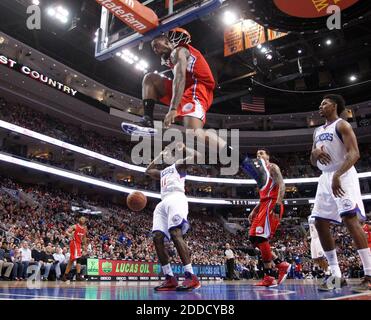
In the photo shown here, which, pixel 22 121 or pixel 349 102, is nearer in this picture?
pixel 22 121

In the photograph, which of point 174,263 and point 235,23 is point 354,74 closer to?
point 235,23

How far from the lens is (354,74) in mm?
28391

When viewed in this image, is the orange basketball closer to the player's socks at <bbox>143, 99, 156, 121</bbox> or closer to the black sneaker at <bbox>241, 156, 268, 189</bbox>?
the player's socks at <bbox>143, 99, 156, 121</bbox>

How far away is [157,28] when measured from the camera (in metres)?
5.93

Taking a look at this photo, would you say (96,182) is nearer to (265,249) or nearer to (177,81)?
(265,249)

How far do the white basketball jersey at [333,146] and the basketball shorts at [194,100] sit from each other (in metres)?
1.43

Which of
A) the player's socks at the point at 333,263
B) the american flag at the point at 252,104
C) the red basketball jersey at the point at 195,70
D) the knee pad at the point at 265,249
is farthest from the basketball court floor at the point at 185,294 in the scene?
the american flag at the point at 252,104

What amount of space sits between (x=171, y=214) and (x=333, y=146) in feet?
6.78

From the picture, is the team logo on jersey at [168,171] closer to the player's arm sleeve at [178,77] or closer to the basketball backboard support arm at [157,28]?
the player's arm sleeve at [178,77]

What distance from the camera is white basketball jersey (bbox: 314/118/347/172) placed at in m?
4.11

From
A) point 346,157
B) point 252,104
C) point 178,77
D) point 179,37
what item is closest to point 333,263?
point 346,157

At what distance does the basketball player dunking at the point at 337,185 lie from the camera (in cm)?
380
